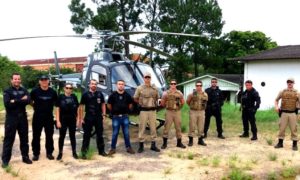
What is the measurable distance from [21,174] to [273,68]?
19.0m

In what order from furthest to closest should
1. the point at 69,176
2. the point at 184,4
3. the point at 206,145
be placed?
1. the point at 184,4
2. the point at 206,145
3. the point at 69,176

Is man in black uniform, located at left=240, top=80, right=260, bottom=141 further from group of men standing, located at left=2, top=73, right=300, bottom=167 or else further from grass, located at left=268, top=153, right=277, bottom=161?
grass, located at left=268, top=153, right=277, bottom=161

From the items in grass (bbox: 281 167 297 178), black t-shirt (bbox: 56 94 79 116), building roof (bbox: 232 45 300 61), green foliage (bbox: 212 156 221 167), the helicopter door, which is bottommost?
grass (bbox: 281 167 297 178)

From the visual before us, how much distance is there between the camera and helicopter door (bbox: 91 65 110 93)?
9.63 meters

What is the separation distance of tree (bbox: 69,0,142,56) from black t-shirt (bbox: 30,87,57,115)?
23.4 meters

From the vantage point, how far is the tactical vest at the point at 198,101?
9.03 metres

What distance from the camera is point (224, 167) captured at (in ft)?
23.8

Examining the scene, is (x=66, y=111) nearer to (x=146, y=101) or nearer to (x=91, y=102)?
(x=91, y=102)

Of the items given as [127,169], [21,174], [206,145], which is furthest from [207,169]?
[21,174]

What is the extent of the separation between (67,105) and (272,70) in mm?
17967

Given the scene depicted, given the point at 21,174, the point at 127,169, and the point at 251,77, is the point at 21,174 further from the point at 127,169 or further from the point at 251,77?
the point at 251,77

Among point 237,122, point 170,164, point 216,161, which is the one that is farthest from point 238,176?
point 237,122

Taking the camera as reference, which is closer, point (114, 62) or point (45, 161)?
point (45, 161)

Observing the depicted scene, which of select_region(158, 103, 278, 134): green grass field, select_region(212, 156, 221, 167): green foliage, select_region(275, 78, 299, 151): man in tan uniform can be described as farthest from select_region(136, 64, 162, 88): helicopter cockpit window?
select_region(275, 78, 299, 151): man in tan uniform
